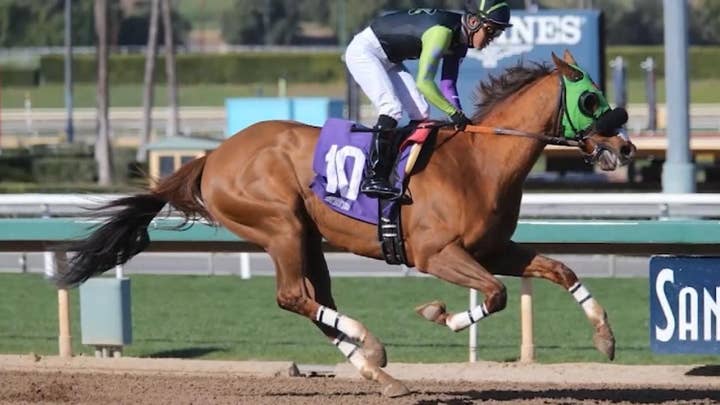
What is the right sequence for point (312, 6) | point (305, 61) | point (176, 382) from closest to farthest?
point (176, 382), point (305, 61), point (312, 6)

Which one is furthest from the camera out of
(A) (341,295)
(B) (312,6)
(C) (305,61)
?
(B) (312,6)

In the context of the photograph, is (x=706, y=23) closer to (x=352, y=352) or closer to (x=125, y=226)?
(x=125, y=226)

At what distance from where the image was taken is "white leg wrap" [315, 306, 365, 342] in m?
Result: 6.36

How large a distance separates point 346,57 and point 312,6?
2664 inches

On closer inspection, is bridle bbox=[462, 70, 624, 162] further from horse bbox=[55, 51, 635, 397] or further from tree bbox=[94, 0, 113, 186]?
tree bbox=[94, 0, 113, 186]

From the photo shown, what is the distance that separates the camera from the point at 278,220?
669 cm

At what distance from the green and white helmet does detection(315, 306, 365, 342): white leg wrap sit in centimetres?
144

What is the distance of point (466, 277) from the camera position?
20.1 feet

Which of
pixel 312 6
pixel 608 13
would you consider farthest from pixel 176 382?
pixel 312 6

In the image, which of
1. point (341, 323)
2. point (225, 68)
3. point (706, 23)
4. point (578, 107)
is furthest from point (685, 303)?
point (706, 23)

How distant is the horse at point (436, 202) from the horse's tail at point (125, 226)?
1cm

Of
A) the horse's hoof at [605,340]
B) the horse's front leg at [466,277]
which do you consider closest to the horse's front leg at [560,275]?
the horse's hoof at [605,340]

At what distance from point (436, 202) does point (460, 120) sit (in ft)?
1.32

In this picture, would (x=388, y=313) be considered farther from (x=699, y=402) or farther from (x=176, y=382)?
(x=699, y=402)
